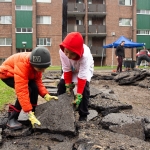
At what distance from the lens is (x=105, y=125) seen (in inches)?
136

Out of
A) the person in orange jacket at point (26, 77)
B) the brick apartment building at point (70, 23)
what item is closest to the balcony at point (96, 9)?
the brick apartment building at point (70, 23)

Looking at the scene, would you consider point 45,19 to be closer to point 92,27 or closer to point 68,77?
point 92,27

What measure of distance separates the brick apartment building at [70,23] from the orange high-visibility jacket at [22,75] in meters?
26.8

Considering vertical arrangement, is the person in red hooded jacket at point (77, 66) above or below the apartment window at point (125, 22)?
below

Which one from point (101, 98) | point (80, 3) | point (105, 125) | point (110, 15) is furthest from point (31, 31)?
point (105, 125)

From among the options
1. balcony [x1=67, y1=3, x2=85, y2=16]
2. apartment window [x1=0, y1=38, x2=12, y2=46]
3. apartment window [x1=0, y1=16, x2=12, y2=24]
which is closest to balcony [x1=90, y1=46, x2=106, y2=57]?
balcony [x1=67, y1=3, x2=85, y2=16]

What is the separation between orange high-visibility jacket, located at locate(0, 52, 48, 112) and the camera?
121 inches

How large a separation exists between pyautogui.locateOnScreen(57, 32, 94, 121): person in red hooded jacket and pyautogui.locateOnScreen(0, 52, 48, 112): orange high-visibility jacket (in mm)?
478

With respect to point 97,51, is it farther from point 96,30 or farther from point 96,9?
point 96,9

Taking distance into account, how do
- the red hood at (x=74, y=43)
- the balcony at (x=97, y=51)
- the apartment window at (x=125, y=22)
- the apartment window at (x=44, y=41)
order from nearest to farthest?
the red hood at (x=74, y=43), the apartment window at (x=44, y=41), the balcony at (x=97, y=51), the apartment window at (x=125, y=22)

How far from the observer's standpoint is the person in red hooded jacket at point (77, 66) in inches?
128

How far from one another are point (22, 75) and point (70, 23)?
30181 mm

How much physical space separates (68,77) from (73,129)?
3.42 feet

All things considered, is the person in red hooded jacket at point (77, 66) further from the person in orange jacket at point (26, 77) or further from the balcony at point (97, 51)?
the balcony at point (97, 51)
